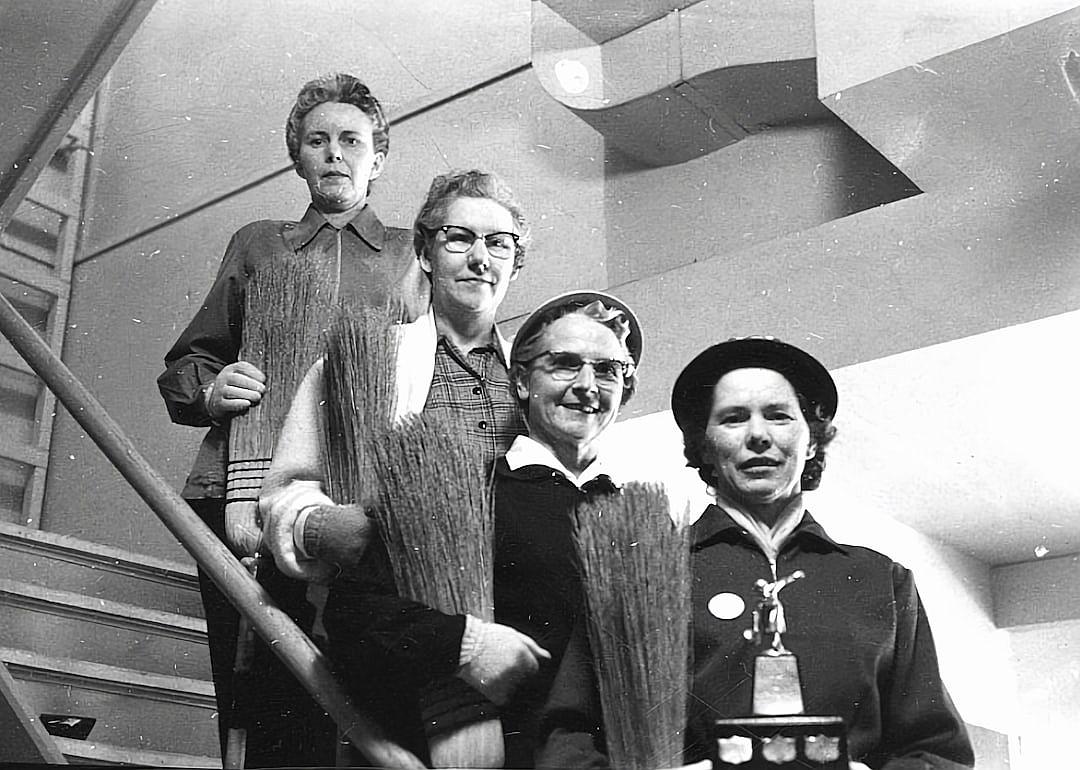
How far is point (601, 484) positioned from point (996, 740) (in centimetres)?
51

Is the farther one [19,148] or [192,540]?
[19,148]

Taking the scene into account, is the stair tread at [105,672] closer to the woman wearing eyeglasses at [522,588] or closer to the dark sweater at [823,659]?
the woman wearing eyeglasses at [522,588]

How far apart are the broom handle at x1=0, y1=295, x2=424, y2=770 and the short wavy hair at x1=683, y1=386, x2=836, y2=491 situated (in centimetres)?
47

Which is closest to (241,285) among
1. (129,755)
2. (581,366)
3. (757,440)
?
(581,366)

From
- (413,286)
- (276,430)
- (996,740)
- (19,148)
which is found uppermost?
(19,148)

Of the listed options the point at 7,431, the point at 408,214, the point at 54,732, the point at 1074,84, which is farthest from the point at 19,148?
the point at 1074,84

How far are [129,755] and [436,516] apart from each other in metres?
0.47

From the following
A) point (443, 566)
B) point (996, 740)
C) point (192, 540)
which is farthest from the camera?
point (192, 540)

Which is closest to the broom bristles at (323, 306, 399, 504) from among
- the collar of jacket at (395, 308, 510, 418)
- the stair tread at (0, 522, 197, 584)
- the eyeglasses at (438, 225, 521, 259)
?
the collar of jacket at (395, 308, 510, 418)

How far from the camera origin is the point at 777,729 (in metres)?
1.46

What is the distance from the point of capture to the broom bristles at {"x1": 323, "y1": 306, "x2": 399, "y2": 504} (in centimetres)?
162

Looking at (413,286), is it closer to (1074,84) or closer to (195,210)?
(195,210)

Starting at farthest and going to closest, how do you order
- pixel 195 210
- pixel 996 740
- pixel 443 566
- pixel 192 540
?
pixel 195 210 < pixel 192 540 < pixel 443 566 < pixel 996 740

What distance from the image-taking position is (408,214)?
1.74 m
